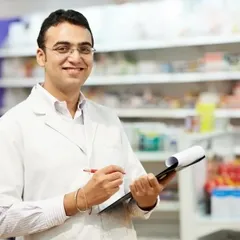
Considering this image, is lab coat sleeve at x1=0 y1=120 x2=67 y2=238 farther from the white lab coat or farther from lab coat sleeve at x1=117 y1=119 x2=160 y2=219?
lab coat sleeve at x1=117 y1=119 x2=160 y2=219

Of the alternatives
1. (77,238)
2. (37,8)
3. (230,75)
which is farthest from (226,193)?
(37,8)

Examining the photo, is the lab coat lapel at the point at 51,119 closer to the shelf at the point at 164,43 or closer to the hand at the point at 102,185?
the hand at the point at 102,185

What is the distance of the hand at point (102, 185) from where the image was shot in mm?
1214

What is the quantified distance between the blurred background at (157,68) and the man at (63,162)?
6.79ft

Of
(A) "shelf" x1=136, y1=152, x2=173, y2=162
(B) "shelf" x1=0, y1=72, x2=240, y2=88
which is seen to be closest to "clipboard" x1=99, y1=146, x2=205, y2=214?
(A) "shelf" x1=136, y1=152, x2=173, y2=162

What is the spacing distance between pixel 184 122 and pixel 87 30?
308 centimetres

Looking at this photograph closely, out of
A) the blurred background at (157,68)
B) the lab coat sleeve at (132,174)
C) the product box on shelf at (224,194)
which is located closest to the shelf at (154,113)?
the blurred background at (157,68)

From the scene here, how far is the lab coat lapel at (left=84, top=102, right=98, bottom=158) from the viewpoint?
55.0 inches

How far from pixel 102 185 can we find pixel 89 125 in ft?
0.89

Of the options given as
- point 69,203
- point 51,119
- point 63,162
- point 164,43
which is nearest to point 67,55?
point 51,119

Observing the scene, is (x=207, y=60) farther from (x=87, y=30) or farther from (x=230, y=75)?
(x=87, y=30)

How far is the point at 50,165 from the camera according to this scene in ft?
4.31

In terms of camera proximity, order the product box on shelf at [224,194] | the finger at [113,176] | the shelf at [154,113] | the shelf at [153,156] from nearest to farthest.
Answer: the finger at [113,176]
the product box on shelf at [224,194]
the shelf at [153,156]
the shelf at [154,113]

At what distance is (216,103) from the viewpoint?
411 cm
